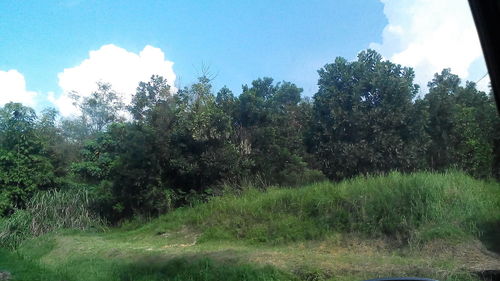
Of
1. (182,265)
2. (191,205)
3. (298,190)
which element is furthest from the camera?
(191,205)

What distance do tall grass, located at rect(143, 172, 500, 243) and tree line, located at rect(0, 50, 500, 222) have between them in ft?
7.88

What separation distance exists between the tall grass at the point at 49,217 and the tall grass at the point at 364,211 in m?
5.53

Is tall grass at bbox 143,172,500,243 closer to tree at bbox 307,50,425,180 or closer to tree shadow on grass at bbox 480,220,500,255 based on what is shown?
tree shadow on grass at bbox 480,220,500,255

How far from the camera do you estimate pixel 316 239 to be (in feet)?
40.9

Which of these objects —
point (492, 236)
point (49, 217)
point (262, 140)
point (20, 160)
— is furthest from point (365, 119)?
point (20, 160)

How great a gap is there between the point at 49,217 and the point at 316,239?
1285 cm

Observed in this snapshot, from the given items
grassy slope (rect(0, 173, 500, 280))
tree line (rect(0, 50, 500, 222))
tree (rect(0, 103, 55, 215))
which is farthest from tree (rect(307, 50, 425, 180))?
tree (rect(0, 103, 55, 215))

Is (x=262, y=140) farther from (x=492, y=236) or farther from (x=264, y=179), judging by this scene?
(x=492, y=236)

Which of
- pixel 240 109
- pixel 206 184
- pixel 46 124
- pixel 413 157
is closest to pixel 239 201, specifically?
pixel 206 184

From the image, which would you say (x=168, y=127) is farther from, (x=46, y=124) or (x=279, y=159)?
(x=46, y=124)

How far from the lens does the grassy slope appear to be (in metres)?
9.27

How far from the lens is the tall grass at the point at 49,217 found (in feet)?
61.7

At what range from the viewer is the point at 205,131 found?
1847 centimetres

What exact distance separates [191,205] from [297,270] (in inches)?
371
